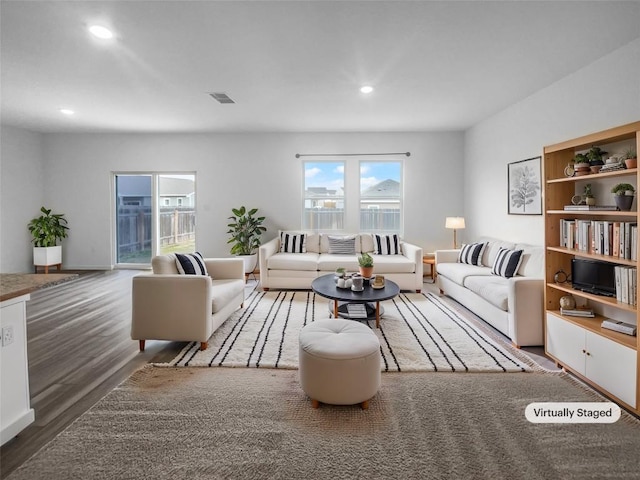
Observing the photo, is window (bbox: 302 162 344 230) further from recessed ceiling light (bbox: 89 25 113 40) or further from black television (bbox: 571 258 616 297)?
black television (bbox: 571 258 616 297)

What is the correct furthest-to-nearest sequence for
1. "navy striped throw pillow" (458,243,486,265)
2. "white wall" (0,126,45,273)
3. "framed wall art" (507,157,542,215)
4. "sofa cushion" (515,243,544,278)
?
"white wall" (0,126,45,273), "navy striped throw pillow" (458,243,486,265), "framed wall art" (507,157,542,215), "sofa cushion" (515,243,544,278)

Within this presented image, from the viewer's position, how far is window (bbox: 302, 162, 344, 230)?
643 cm

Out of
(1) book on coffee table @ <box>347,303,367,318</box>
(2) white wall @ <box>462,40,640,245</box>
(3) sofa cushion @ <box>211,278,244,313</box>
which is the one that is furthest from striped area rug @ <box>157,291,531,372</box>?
(2) white wall @ <box>462,40,640,245</box>

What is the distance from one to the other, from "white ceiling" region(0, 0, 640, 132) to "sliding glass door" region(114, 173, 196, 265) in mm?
1869

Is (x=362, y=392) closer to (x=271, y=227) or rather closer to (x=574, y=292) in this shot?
(x=574, y=292)

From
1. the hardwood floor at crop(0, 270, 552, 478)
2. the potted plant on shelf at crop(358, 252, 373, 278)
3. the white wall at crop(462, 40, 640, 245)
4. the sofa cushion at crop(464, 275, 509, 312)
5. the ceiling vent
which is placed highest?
the ceiling vent

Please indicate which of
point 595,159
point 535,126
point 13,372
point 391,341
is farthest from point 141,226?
point 595,159

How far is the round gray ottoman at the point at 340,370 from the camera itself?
1981 millimetres

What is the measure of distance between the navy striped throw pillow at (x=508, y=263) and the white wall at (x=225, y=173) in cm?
234

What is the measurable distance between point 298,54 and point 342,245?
320cm

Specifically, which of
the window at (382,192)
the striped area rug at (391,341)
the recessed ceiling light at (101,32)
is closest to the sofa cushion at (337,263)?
the striped area rug at (391,341)

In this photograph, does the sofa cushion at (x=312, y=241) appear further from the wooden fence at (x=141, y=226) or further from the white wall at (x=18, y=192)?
the white wall at (x=18, y=192)

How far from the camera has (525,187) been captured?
4336 mm

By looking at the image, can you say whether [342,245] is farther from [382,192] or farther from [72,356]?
[72,356]
